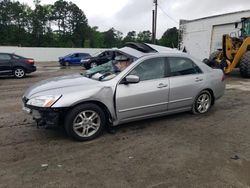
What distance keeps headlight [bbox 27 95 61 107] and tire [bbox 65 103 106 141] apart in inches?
13.5

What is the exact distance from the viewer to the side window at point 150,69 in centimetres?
532

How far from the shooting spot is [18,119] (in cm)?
618

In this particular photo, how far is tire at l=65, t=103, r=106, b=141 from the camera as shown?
4625 millimetres

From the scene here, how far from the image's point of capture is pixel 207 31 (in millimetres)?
24156

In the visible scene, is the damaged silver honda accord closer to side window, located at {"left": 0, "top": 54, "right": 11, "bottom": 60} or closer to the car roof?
the car roof

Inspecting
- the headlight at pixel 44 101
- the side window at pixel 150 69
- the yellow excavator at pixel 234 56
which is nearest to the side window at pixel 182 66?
the side window at pixel 150 69

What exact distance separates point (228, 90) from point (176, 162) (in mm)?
6624

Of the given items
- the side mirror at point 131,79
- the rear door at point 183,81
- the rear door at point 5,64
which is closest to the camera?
the side mirror at point 131,79

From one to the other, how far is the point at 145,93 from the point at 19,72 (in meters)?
11.6

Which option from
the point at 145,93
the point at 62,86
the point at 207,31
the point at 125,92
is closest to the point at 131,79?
the point at 125,92

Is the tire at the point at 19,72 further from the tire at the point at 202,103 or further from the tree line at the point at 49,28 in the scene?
the tree line at the point at 49,28

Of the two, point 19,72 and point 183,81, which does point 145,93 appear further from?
point 19,72

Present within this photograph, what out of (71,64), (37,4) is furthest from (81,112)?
(37,4)

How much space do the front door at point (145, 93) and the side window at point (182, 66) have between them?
25 cm
